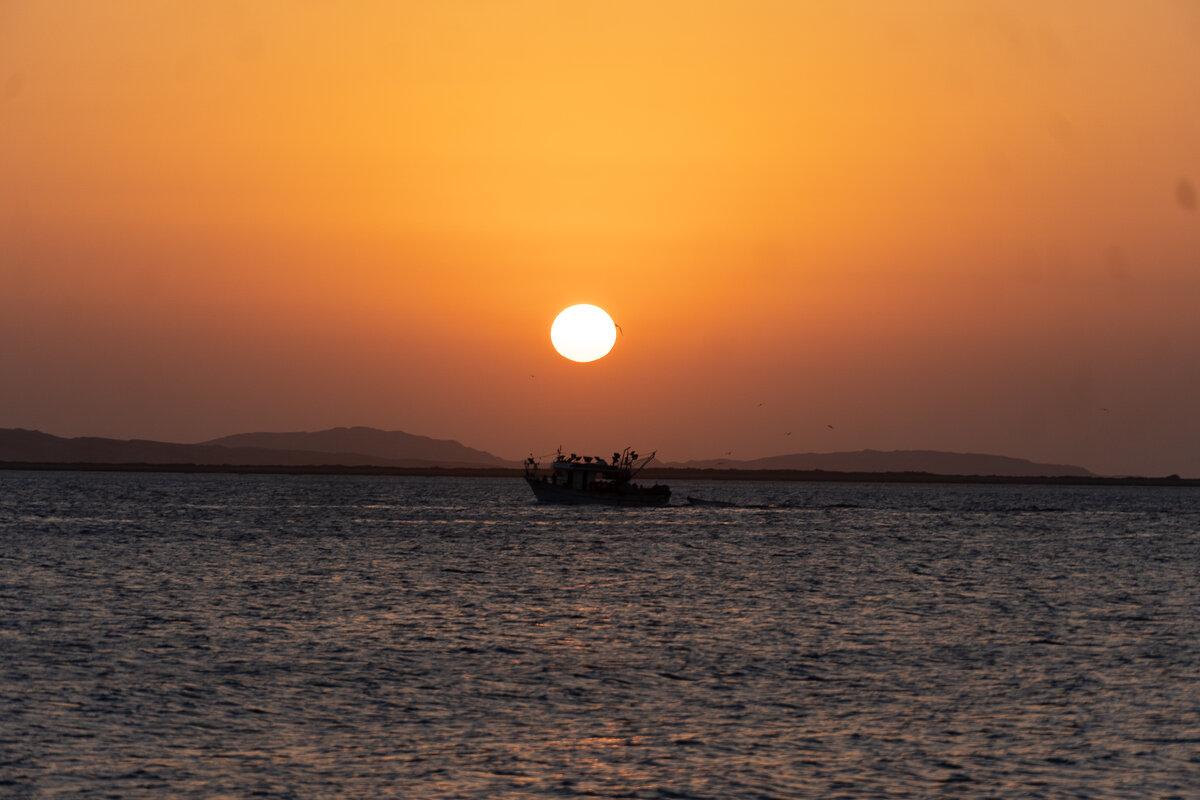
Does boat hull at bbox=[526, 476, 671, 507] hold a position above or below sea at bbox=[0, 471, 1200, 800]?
above

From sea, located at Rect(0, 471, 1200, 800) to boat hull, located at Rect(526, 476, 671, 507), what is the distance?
73878 millimetres

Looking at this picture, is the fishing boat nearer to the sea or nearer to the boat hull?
the boat hull

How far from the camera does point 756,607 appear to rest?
58344 mm

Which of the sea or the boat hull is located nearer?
the sea

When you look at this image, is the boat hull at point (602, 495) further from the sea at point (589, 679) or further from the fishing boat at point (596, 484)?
the sea at point (589, 679)

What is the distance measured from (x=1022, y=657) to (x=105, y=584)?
43.4 meters

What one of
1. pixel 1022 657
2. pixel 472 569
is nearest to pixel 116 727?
pixel 1022 657

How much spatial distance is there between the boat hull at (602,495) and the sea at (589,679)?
73878mm

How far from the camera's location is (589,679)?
1467 inches

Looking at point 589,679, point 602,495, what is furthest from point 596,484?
point 589,679

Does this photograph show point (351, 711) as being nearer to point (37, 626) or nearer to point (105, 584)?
point (37, 626)

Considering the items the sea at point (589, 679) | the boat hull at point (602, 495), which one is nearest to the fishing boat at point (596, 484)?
the boat hull at point (602, 495)

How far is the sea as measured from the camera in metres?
26.0

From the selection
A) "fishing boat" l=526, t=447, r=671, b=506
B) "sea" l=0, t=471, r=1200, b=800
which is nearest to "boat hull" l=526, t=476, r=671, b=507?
"fishing boat" l=526, t=447, r=671, b=506
